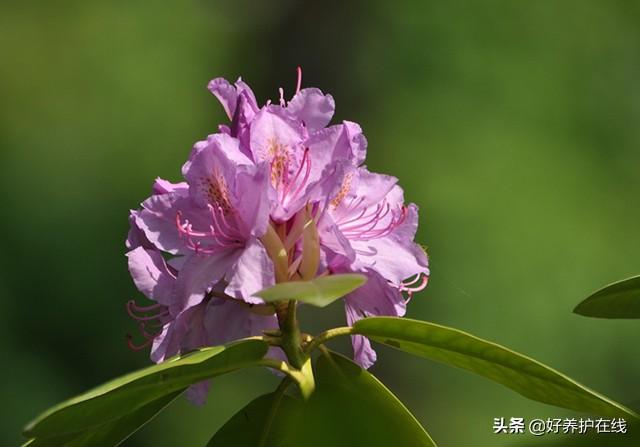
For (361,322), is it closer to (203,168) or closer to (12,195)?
(203,168)

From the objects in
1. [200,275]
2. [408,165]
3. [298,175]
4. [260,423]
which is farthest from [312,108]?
[408,165]

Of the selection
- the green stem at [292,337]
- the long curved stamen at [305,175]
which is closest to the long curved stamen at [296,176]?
the long curved stamen at [305,175]

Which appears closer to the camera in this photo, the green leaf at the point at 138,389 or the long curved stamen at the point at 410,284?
the green leaf at the point at 138,389

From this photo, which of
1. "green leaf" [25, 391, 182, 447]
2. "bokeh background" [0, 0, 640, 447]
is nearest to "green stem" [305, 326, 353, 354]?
"green leaf" [25, 391, 182, 447]

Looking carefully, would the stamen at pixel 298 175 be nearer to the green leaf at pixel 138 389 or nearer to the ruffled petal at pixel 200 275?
the ruffled petal at pixel 200 275

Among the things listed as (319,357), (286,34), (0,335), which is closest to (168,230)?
(319,357)
